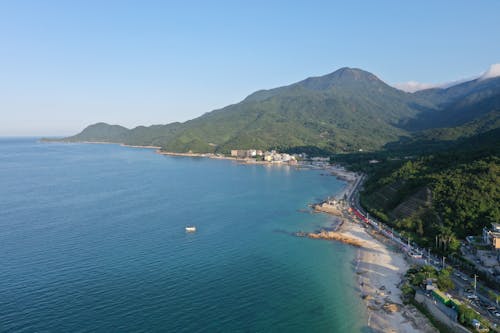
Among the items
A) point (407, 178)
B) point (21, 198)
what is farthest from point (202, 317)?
point (21, 198)

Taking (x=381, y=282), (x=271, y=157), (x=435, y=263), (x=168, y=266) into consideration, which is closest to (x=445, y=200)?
(x=435, y=263)

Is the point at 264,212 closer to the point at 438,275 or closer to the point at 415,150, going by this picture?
the point at 438,275

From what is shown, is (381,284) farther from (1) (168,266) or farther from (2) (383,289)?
(1) (168,266)

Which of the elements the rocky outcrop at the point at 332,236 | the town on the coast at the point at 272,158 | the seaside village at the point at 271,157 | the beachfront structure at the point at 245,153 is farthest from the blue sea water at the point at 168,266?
the beachfront structure at the point at 245,153

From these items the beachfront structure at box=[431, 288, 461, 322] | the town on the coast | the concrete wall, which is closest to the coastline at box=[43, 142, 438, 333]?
the concrete wall

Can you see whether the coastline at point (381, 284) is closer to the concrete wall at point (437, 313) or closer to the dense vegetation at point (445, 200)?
the concrete wall at point (437, 313)

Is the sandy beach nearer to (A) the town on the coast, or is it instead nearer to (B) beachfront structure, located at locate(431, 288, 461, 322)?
(B) beachfront structure, located at locate(431, 288, 461, 322)
